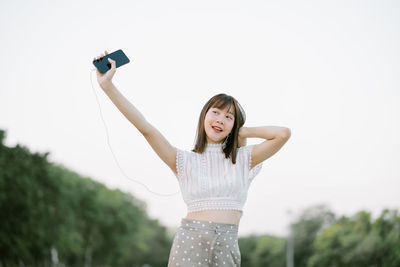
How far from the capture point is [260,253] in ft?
222

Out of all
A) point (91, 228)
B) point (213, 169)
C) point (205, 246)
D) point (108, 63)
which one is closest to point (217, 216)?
point (205, 246)

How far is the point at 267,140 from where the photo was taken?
3344mm

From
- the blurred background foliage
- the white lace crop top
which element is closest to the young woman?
the white lace crop top

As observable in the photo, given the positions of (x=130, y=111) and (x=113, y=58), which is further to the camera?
(x=113, y=58)

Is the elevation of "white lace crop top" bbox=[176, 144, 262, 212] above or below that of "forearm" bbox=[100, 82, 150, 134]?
below

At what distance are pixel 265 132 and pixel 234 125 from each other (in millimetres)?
236

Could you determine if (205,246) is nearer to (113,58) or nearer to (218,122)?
(218,122)

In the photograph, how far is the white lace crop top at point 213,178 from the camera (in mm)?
3098

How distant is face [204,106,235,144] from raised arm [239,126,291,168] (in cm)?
14

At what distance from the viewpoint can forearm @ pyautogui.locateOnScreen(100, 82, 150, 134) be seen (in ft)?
9.90

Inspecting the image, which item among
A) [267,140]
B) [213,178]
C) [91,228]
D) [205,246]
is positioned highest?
[91,228]

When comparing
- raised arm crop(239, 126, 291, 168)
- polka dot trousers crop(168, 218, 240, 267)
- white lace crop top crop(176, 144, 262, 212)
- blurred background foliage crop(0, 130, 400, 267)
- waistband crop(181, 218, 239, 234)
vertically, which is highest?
blurred background foliage crop(0, 130, 400, 267)

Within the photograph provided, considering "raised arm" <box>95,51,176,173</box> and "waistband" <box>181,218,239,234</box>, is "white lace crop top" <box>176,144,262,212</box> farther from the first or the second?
"raised arm" <box>95,51,176,173</box>

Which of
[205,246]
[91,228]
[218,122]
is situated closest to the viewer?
[205,246]
